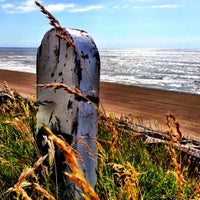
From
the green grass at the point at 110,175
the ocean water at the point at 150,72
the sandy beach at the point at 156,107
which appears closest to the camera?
the green grass at the point at 110,175

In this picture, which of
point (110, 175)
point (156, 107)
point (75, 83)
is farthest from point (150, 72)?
point (75, 83)

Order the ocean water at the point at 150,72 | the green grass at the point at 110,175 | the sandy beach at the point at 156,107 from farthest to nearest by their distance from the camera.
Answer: the ocean water at the point at 150,72 → the sandy beach at the point at 156,107 → the green grass at the point at 110,175

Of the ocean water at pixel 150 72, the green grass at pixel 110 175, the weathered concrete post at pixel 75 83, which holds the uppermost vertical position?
the weathered concrete post at pixel 75 83

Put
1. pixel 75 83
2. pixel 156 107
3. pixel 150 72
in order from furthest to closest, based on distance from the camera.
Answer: pixel 150 72
pixel 156 107
pixel 75 83

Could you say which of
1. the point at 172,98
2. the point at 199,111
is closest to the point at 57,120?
the point at 199,111

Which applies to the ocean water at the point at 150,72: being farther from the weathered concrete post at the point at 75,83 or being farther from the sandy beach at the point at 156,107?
the weathered concrete post at the point at 75,83

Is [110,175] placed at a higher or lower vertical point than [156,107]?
higher

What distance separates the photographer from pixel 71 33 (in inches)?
89.1

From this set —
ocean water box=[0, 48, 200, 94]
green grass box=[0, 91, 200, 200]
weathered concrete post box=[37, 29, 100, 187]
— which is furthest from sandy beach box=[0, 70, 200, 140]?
ocean water box=[0, 48, 200, 94]

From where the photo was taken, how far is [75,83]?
7.31 ft

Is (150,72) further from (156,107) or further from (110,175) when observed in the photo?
(110,175)

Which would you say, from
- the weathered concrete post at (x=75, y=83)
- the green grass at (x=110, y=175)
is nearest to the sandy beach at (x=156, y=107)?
the green grass at (x=110, y=175)

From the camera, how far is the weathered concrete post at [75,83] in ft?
7.32

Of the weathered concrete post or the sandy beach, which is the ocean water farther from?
the weathered concrete post
